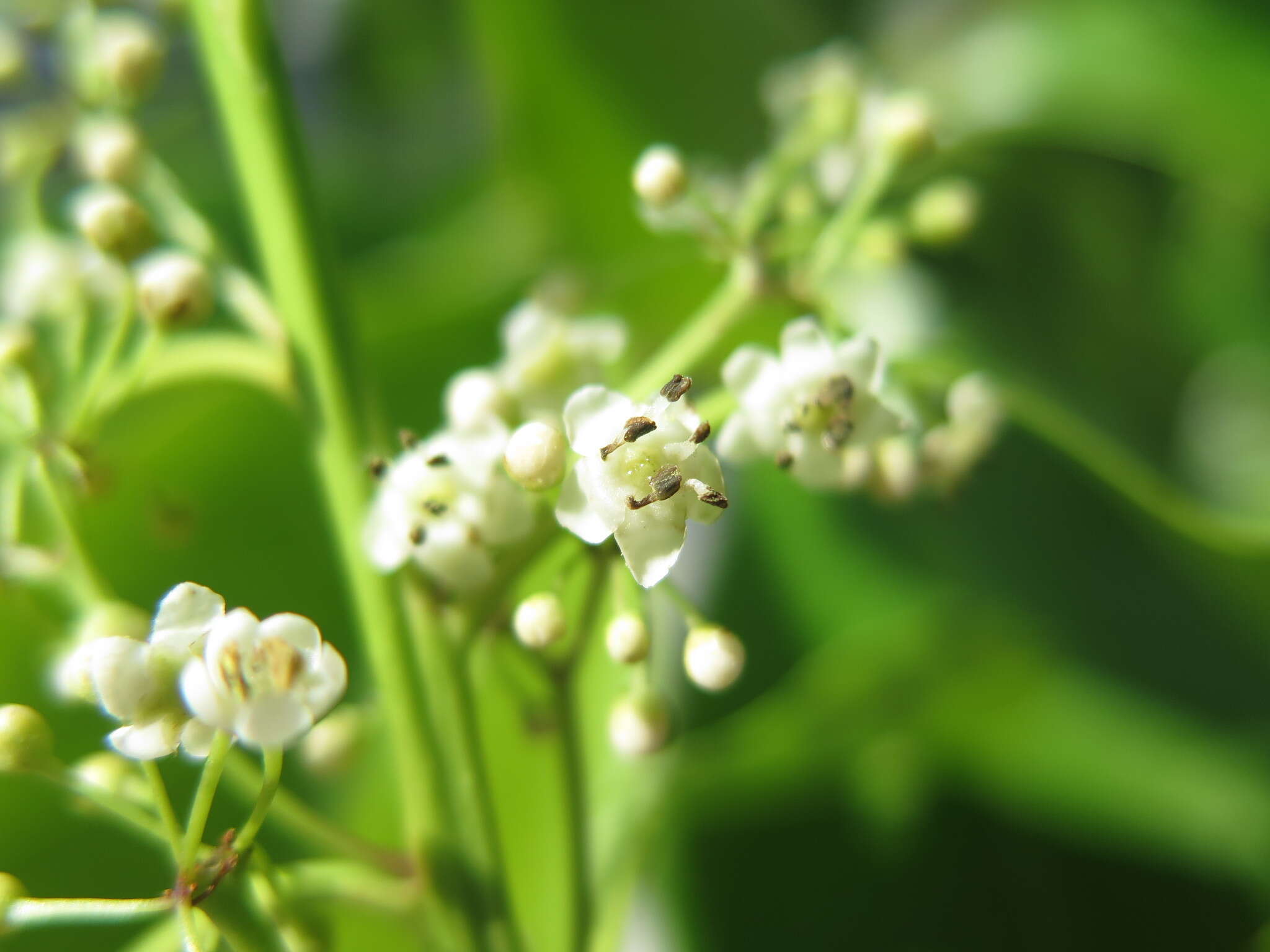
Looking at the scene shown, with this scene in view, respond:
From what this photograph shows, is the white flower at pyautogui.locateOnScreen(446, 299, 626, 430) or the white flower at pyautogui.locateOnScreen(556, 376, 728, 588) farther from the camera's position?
the white flower at pyautogui.locateOnScreen(446, 299, 626, 430)

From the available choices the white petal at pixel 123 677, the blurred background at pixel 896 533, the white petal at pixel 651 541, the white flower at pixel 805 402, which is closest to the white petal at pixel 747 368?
the white flower at pixel 805 402

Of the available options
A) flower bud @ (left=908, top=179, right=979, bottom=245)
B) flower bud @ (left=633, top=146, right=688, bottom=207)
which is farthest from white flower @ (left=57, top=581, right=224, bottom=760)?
flower bud @ (left=908, top=179, right=979, bottom=245)

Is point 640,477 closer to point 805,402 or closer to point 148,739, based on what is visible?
point 805,402

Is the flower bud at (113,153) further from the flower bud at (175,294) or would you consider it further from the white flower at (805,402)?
the white flower at (805,402)

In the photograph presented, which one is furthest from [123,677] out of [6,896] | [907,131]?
[907,131]

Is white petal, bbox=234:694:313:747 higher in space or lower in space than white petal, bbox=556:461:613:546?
lower

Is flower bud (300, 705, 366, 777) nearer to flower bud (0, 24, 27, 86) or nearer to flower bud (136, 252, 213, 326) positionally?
flower bud (136, 252, 213, 326)

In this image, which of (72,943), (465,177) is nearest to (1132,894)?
(72,943)

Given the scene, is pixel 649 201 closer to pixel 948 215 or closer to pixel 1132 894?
pixel 948 215
